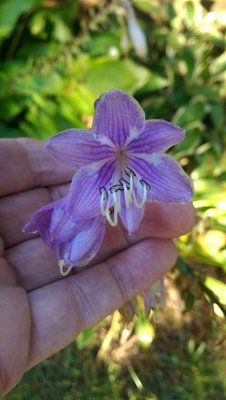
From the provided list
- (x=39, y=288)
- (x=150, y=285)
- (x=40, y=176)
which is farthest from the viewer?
(x=40, y=176)

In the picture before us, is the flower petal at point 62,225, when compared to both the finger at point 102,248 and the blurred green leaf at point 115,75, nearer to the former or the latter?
the finger at point 102,248

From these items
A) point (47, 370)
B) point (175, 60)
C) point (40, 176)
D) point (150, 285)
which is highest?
point (175, 60)

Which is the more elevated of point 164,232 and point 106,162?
point 106,162

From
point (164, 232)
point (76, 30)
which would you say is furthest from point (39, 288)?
point (76, 30)

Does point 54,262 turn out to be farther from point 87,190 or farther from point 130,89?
point 130,89

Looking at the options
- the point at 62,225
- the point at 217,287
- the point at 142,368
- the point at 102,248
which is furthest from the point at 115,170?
the point at 142,368

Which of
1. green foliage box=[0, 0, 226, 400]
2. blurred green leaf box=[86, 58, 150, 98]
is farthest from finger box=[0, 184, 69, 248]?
blurred green leaf box=[86, 58, 150, 98]

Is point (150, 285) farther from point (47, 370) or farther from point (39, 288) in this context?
point (47, 370)
